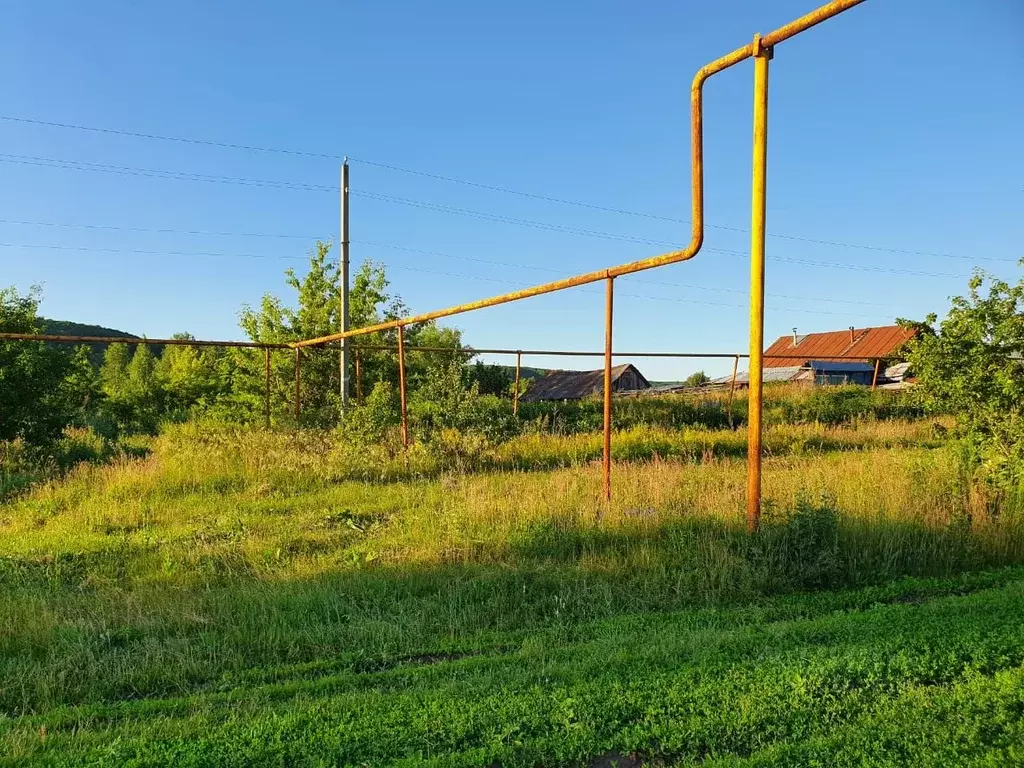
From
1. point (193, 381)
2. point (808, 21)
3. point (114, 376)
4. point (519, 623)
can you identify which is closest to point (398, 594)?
point (519, 623)

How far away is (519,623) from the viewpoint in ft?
15.6

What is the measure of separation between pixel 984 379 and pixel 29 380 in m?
14.0

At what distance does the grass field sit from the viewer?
113 inches

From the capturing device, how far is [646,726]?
2928 millimetres

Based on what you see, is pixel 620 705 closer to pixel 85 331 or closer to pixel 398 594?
pixel 398 594

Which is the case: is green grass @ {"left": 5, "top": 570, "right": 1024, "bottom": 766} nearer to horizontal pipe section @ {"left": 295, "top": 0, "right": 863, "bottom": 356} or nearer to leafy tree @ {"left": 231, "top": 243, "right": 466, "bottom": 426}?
horizontal pipe section @ {"left": 295, "top": 0, "right": 863, "bottom": 356}

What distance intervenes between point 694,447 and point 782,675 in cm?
993

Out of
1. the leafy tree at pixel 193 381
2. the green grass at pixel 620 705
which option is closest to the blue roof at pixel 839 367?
the leafy tree at pixel 193 381

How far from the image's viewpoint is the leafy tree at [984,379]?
7227 millimetres

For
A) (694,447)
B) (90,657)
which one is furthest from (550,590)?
(694,447)

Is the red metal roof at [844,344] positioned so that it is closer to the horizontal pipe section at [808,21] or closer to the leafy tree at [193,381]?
the leafy tree at [193,381]

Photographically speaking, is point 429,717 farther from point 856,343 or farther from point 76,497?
point 856,343

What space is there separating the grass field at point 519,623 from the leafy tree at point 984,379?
0.51m

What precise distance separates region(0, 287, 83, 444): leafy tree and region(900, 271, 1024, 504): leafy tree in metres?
13.4
